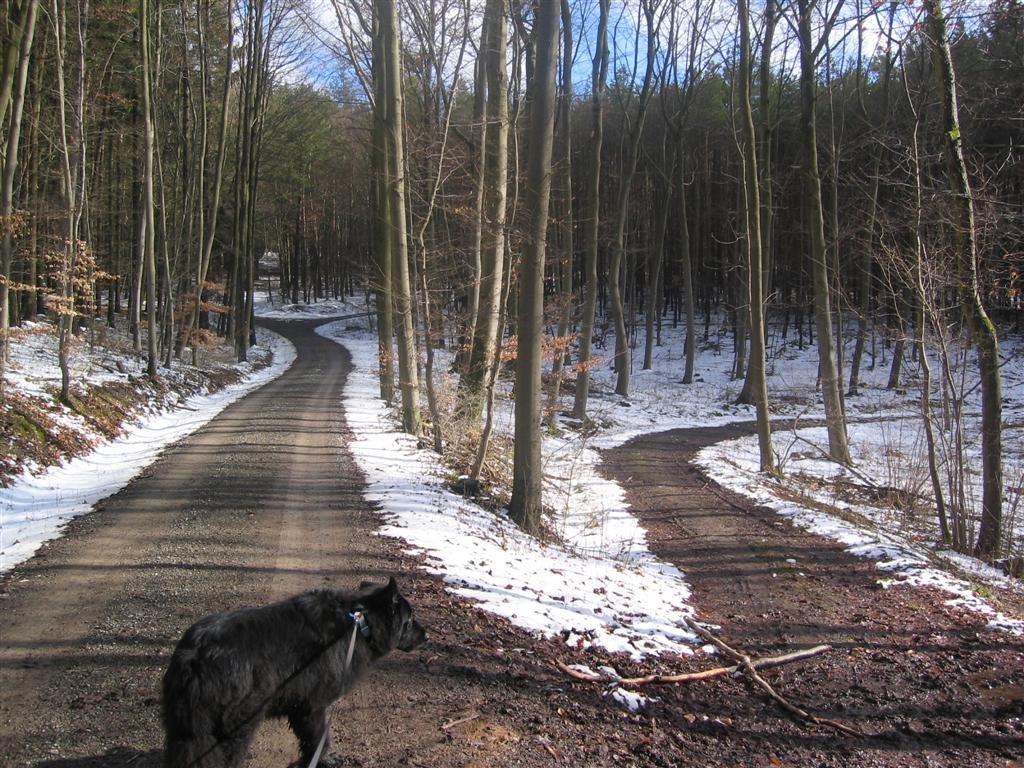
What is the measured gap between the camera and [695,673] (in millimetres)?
5500

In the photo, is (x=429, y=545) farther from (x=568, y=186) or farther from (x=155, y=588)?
(x=568, y=186)

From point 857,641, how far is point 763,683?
1667 mm

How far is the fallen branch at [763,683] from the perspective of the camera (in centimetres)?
496

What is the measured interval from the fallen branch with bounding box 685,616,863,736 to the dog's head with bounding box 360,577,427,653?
331cm

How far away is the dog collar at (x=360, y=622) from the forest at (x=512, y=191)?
593 cm

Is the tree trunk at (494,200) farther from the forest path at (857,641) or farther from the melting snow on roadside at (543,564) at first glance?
the forest path at (857,641)

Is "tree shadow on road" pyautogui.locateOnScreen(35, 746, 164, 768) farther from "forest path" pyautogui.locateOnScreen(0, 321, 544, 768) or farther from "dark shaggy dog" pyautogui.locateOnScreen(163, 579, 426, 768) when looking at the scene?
"dark shaggy dog" pyautogui.locateOnScreen(163, 579, 426, 768)

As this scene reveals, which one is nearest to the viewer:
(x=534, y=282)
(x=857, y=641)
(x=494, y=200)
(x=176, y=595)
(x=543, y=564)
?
(x=176, y=595)

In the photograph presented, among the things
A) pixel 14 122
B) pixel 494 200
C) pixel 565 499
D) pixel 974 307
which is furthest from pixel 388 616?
pixel 14 122

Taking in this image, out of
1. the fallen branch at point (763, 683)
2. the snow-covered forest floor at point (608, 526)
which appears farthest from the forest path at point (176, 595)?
the fallen branch at point (763, 683)

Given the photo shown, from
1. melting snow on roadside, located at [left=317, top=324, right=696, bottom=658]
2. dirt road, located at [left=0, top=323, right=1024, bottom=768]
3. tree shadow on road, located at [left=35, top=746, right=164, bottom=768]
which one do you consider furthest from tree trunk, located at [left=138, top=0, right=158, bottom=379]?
tree shadow on road, located at [left=35, top=746, right=164, bottom=768]

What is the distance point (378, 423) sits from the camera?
52.1 feet

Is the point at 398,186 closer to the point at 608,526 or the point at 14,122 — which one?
the point at 14,122

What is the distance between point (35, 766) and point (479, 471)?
7.86 meters
